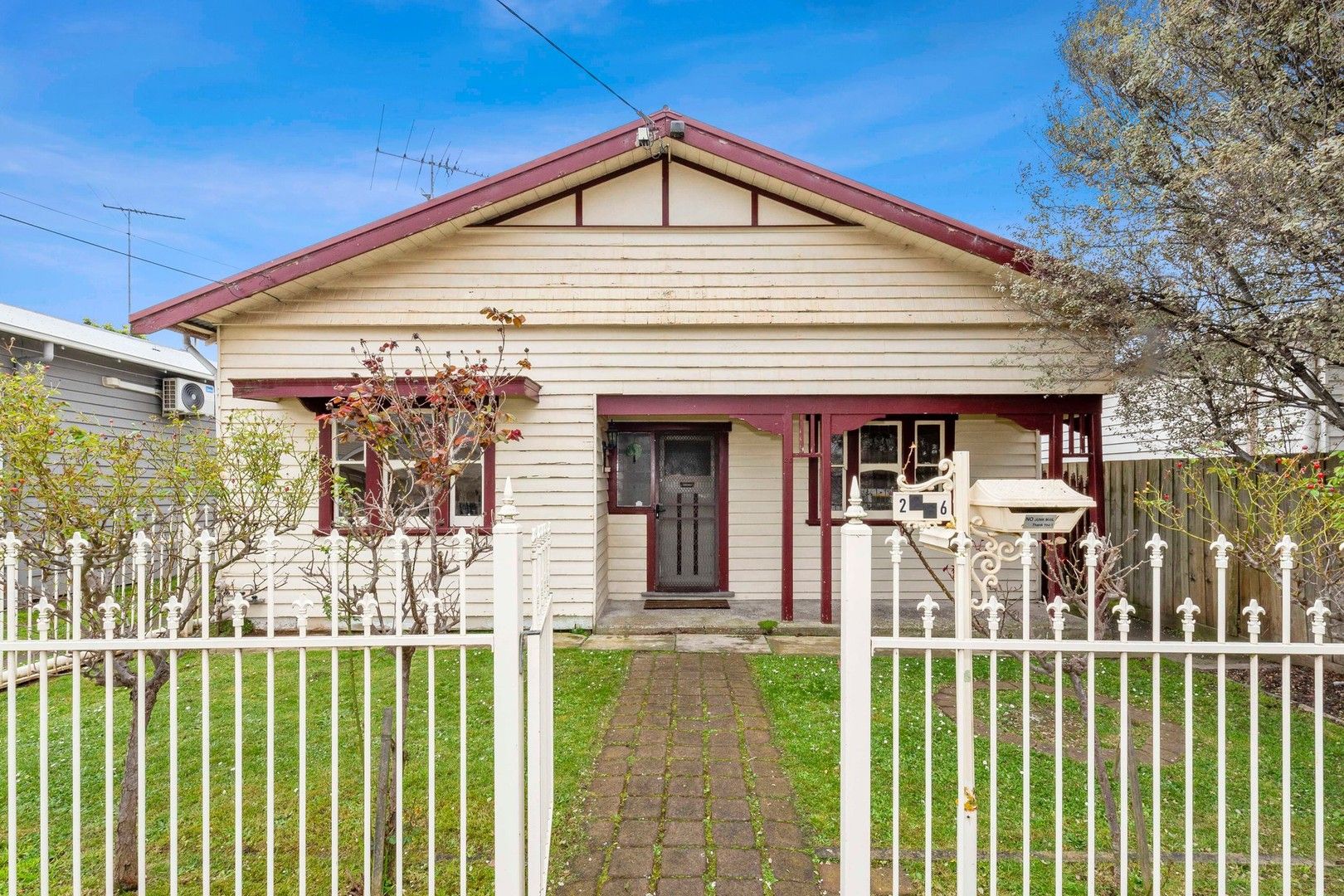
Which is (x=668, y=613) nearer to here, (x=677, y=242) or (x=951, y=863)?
(x=677, y=242)

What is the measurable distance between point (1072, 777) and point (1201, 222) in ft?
A: 14.1

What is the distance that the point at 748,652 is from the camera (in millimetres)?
5820

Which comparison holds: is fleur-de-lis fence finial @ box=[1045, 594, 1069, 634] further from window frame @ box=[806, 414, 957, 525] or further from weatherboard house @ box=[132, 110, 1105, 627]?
window frame @ box=[806, 414, 957, 525]

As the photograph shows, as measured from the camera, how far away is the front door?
7.72m

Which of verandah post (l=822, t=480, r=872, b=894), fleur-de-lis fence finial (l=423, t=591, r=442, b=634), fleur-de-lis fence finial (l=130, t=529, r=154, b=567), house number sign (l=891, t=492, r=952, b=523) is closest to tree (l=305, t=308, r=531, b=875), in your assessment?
fleur-de-lis fence finial (l=423, t=591, r=442, b=634)

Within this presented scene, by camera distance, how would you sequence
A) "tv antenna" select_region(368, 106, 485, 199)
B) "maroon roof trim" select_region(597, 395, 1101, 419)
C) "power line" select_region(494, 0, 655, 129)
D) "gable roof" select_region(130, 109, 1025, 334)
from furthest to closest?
"tv antenna" select_region(368, 106, 485, 199)
"maroon roof trim" select_region(597, 395, 1101, 419)
"gable roof" select_region(130, 109, 1025, 334)
"power line" select_region(494, 0, 655, 129)

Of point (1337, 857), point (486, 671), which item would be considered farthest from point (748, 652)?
point (1337, 857)

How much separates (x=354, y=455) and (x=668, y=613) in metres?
3.72

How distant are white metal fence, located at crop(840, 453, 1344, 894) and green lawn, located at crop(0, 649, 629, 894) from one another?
5.11 ft

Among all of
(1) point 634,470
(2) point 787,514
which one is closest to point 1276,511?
(2) point 787,514

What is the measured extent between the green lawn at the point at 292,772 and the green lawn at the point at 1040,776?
128cm

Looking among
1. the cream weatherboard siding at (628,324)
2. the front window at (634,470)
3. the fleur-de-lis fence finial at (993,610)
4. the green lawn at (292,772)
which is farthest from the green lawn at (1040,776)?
the front window at (634,470)

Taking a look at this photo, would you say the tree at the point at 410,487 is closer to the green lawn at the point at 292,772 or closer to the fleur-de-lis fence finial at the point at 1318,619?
the green lawn at the point at 292,772

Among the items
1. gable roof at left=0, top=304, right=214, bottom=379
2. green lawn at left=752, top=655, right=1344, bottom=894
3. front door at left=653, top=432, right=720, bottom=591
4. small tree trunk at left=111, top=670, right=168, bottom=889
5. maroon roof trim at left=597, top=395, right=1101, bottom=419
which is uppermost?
gable roof at left=0, top=304, right=214, bottom=379
